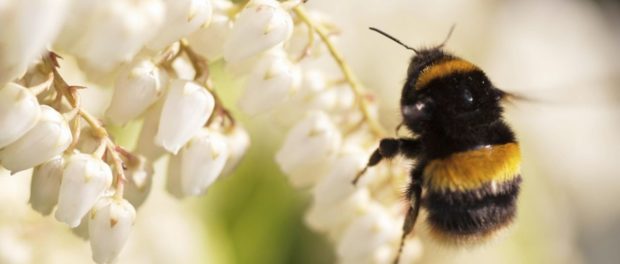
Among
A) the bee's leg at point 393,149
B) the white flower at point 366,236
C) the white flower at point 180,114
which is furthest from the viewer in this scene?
the white flower at point 366,236

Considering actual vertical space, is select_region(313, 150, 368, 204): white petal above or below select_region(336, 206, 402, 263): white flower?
above

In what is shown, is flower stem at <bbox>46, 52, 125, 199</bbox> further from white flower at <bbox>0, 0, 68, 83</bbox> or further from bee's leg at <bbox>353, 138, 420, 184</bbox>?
bee's leg at <bbox>353, 138, 420, 184</bbox>

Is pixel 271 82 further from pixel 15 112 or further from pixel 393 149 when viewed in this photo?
pixel 15 112

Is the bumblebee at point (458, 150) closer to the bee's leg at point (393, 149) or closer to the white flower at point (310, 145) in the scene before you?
the bee's leg at point (393, 149)

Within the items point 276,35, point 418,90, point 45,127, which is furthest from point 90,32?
point 418,90

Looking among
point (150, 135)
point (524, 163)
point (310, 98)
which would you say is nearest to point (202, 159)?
point (150, 135)

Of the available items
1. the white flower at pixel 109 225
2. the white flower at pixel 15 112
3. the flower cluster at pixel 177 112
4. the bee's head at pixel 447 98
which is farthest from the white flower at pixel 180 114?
the bee's head at pixel 447 98

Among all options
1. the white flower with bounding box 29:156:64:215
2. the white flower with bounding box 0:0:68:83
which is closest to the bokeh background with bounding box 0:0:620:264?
the white flower with bounding box 29:156:64:215
